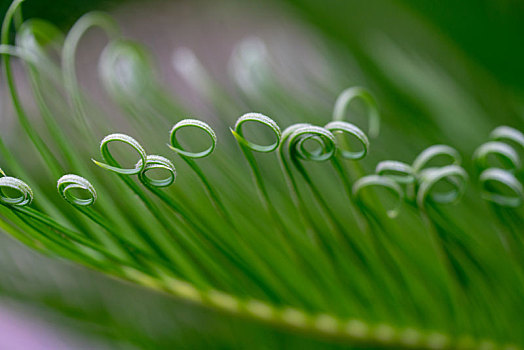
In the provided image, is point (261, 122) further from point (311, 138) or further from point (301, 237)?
point (301, 237)

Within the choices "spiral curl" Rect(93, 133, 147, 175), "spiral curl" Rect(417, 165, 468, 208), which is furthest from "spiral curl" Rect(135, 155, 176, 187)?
"spiral curl" Rect(417, 165, 468, 208)

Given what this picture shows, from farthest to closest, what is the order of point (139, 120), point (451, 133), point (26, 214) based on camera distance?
point (451, 133)
point (139, 120)
point (26, 214)

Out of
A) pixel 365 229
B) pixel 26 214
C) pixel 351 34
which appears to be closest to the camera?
pixel 26 214

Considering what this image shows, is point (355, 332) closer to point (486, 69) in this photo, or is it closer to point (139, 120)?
point (139, 120)

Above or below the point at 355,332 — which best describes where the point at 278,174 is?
above

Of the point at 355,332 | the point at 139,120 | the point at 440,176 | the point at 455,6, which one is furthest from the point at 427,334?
the point at 455,6

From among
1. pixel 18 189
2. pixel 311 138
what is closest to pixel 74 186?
pixel 18 189

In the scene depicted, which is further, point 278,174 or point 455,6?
point 455,6

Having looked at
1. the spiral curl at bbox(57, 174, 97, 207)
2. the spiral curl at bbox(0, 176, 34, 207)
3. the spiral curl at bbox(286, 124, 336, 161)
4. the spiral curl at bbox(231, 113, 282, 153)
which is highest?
the spiral curl at bbox(286, 124, 336, 161)

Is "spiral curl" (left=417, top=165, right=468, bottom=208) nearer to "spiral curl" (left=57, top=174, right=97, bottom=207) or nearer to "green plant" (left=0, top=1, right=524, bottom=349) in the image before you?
"green plant" (left=0, top=1, right=524, bottom=349)

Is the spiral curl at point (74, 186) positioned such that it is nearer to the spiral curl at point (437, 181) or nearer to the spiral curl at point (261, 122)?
the spiral curl at point (261, 122)
